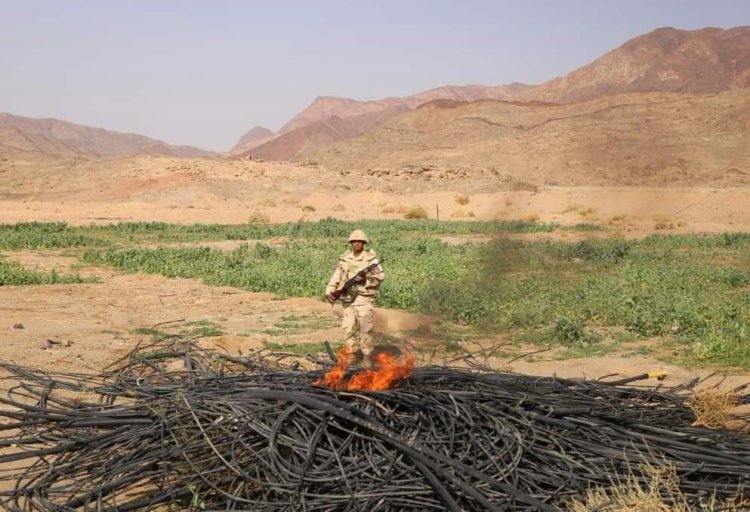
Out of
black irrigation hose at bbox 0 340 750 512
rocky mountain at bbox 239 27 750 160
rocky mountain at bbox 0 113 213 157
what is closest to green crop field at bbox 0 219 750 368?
A: black irrigation hose at bbox 0 340 750 512

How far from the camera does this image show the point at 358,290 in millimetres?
8422

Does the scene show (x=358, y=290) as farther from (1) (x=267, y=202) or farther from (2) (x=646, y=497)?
(1) (x=267, y=202)

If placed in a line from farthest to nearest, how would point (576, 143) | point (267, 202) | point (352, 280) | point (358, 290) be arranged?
point (576, 143)
point (267, 202)
point (358, 290)
point (352, 280)

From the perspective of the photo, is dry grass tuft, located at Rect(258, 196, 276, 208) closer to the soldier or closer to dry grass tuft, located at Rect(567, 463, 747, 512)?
the soldier

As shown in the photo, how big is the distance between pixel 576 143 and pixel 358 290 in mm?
52205

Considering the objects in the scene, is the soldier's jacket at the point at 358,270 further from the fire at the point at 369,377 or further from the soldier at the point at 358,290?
the fire at the point at 369,377

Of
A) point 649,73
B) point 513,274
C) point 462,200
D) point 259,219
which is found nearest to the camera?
point 513,274

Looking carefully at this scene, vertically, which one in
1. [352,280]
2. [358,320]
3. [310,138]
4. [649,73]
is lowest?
[358,320]

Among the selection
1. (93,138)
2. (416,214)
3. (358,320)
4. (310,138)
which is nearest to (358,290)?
(358,320)

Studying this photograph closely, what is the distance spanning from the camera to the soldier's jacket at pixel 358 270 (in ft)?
27.2

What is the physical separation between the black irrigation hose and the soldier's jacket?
2348 mm

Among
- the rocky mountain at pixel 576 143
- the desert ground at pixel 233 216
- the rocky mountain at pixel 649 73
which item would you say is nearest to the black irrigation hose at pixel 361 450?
the desert ground at pixel 233 216

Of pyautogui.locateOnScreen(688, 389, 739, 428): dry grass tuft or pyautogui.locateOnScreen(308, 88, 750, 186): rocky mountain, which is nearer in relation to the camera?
pyautogui.locateOnScreen(688, 389, 739, 428): dry grass tuft

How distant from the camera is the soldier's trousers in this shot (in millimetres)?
8430
